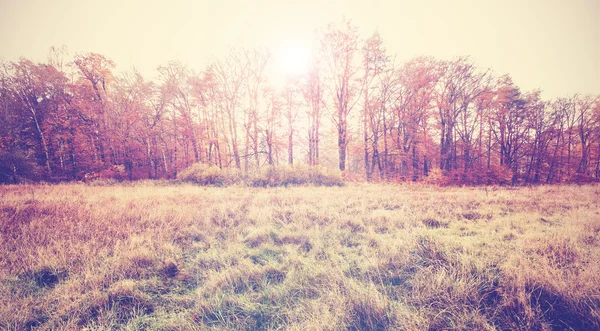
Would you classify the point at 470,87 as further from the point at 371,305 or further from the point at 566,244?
the point at 371,305

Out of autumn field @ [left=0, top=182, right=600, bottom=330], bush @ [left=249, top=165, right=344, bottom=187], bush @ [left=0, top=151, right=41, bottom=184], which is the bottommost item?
autumn field @ [left=0, top=182, right=600, bottom=330]

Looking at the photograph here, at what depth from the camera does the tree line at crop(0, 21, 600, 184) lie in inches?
764

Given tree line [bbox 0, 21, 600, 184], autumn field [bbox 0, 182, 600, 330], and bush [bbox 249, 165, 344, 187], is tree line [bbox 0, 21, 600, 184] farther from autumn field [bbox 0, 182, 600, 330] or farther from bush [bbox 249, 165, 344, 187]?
autumn field [bbox 0, 182, 600, 330]

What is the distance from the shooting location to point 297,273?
10.4ft

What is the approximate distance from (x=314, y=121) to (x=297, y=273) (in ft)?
67.8

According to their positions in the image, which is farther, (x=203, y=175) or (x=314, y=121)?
(x=314, y=121)

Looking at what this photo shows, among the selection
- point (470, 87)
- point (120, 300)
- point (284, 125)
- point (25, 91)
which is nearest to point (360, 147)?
point (284, 125)

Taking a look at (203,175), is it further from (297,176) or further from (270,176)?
(297,176)

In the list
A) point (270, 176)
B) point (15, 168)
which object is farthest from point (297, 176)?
point (15, 168)

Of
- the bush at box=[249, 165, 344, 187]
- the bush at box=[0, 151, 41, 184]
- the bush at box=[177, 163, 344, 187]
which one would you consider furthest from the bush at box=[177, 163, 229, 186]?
the bush at box=[0, 151, 41, 184]

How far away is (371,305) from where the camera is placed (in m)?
2.44

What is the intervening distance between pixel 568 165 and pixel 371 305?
37.1 meters

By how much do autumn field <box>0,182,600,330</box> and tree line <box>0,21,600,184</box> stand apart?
13.1m

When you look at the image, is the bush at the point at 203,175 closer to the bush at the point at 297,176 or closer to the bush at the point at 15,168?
the bush at the point at 297,176
